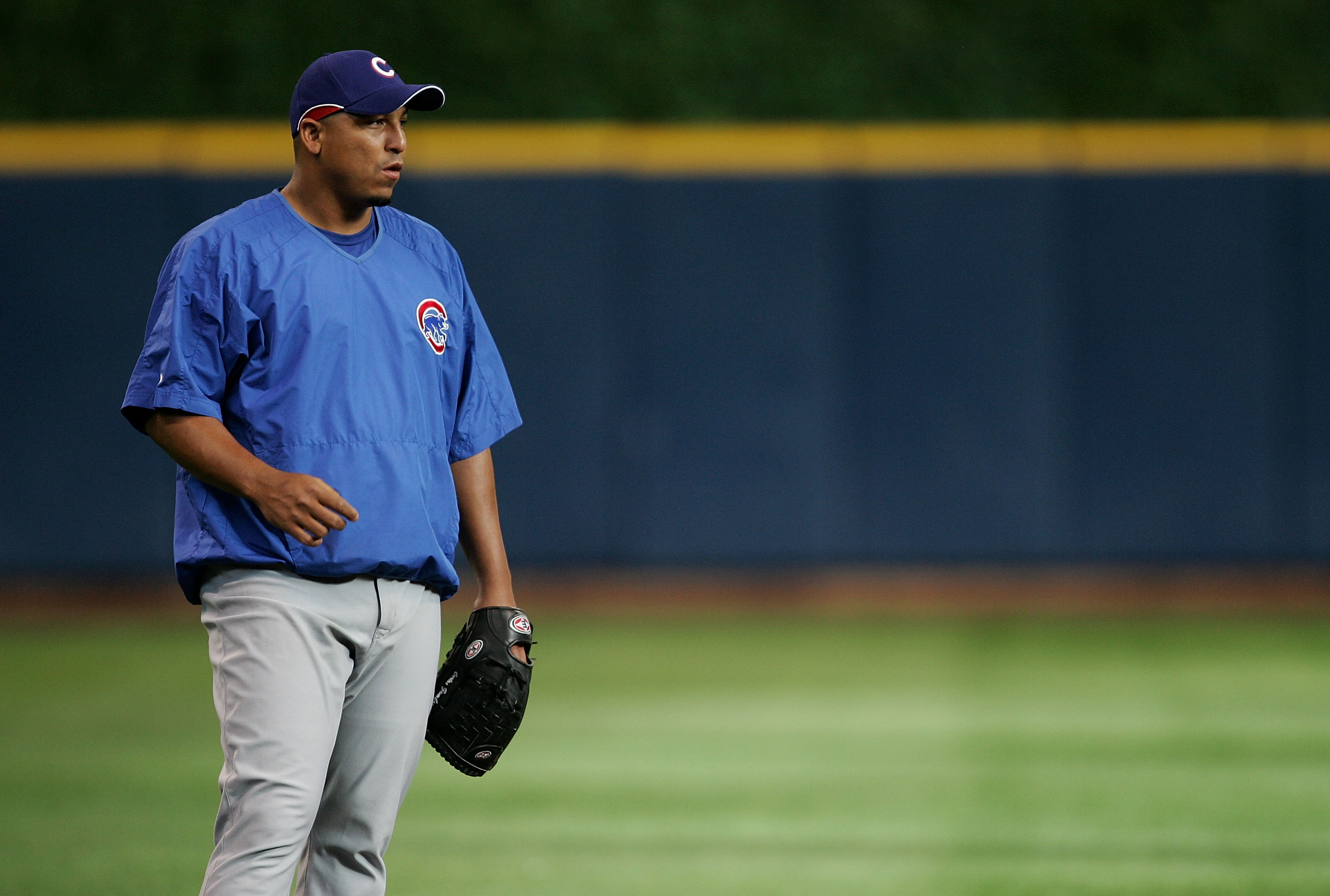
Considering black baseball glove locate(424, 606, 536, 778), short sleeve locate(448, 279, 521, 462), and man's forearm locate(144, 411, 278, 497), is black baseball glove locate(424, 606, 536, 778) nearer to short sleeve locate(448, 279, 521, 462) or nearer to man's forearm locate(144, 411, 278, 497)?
short sleeve locate(448, 279, 521, 462)

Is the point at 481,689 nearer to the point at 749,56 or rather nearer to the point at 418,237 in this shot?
the point at 418,237

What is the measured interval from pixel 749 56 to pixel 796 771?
7.69m

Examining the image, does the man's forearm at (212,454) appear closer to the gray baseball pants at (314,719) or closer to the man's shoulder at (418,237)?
the gray baseball pants at (314,719)

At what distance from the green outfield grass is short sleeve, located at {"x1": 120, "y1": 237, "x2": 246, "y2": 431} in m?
2.50

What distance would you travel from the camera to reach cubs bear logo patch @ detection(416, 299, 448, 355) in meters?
3.30

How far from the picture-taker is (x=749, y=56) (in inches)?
508

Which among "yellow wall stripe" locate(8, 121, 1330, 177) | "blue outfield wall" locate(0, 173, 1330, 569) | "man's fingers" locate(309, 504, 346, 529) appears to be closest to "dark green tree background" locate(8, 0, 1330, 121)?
"yellow wall stripe" locate(8, 121, 1330, 177)

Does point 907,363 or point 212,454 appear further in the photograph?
point 907,363

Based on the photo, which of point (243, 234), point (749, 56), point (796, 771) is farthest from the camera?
point (749, 56)

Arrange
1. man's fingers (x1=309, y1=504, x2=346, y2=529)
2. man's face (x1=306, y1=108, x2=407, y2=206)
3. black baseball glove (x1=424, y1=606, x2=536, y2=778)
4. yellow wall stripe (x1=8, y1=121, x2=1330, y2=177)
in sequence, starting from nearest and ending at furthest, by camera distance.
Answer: man's fingers (x1=309, y1=504, x2=346, y2=529) → man's face (x1=306, y1=108, x2=407, y2=206) → black baseball glove (x1=424, y1=606, x2=536, y2=778) → yellow wall stripe (x1=8, y1=121, x2=1330, y2=177)

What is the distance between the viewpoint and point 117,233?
1155 cm

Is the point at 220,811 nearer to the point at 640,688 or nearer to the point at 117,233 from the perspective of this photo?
the point at 640,688

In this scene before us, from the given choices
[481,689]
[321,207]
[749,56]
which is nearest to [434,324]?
[321,207]

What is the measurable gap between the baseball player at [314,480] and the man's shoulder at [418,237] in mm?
18
